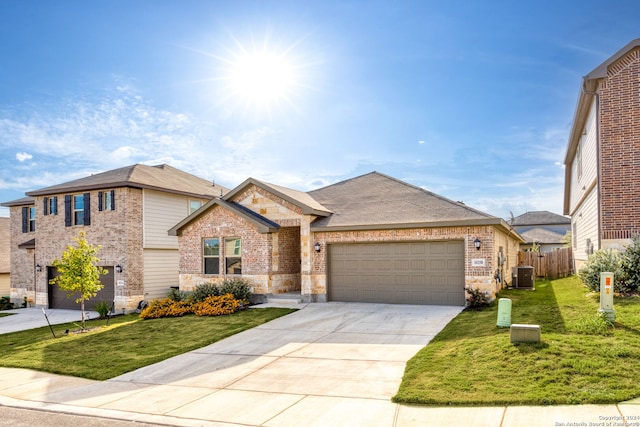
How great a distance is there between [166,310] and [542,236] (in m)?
43.1

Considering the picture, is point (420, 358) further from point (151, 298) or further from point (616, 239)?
point (151, 298)

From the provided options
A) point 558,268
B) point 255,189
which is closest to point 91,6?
point 255,189

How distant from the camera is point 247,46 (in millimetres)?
14109

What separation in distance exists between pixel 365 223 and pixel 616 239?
7890 mm

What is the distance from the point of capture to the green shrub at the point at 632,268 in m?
12.3

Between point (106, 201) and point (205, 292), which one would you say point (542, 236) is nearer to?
point (205, 292)

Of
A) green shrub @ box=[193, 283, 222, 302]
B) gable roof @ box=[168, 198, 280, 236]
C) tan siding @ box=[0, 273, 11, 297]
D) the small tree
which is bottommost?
tan siding @ box=[0, 273, 11, 297]

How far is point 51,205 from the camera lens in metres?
23.0

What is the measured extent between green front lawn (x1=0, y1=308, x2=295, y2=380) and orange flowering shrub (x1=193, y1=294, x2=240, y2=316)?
401mm

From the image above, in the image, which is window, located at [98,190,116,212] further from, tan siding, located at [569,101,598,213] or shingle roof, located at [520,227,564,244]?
shingle roof, located at [520,227,564,244]

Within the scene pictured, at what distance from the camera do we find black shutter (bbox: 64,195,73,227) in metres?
22.2

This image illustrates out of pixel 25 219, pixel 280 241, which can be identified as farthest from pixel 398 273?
pixel 25 219

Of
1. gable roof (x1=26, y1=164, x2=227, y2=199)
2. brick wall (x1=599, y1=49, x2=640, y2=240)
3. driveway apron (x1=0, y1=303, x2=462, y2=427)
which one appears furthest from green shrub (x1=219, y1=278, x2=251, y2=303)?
brick wall (x1=599, y1=49, x2=640, y2=240)

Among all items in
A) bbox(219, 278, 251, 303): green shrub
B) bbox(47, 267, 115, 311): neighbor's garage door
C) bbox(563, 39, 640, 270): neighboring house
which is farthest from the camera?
bbox(47, 267, 115, 311): neighbor's garage door
